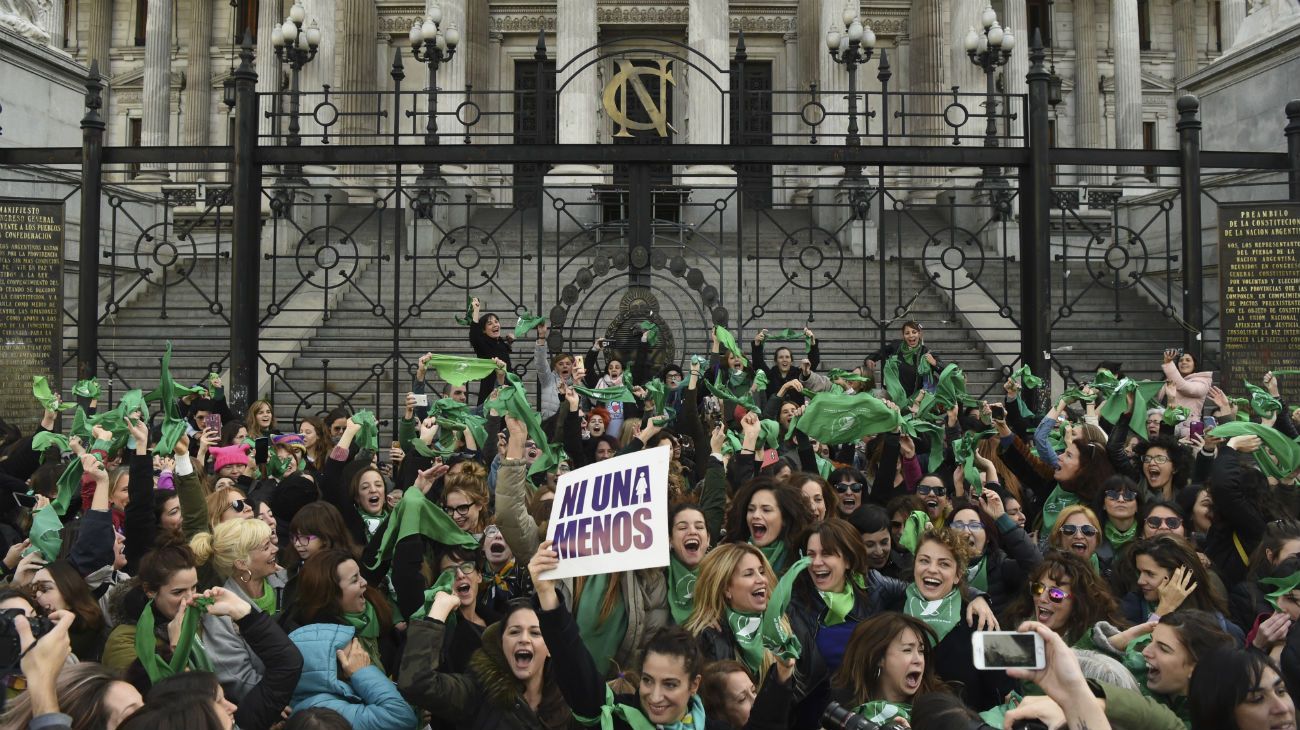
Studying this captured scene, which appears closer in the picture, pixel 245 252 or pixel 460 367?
pixel 460 367

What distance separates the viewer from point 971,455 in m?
7.60

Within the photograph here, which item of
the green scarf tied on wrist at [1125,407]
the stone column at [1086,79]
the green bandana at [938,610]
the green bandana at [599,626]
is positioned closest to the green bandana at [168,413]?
the green bandana at [599,626]

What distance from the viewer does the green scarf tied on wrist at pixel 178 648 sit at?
4.51 m

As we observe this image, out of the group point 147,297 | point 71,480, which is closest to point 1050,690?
point 71,480

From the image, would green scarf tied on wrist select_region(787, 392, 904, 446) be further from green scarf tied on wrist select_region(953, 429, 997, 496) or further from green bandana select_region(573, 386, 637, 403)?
green bandana select_region(573, 386, 637, 403)

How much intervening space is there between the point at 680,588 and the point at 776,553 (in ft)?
2.45

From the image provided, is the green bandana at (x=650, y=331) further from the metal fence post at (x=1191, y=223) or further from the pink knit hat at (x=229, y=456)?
the metal fence post at (x=1191, y=223)

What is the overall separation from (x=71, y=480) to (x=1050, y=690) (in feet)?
18.1

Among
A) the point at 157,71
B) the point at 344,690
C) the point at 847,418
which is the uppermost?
the point at 157,71

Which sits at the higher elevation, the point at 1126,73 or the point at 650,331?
the point at 1126,73

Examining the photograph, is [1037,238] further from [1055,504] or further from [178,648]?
[178,648]

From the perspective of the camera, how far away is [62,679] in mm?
4121

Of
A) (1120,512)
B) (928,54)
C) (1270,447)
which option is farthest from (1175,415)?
(928,54)

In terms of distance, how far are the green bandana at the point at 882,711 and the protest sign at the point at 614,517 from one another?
0.92 metres
